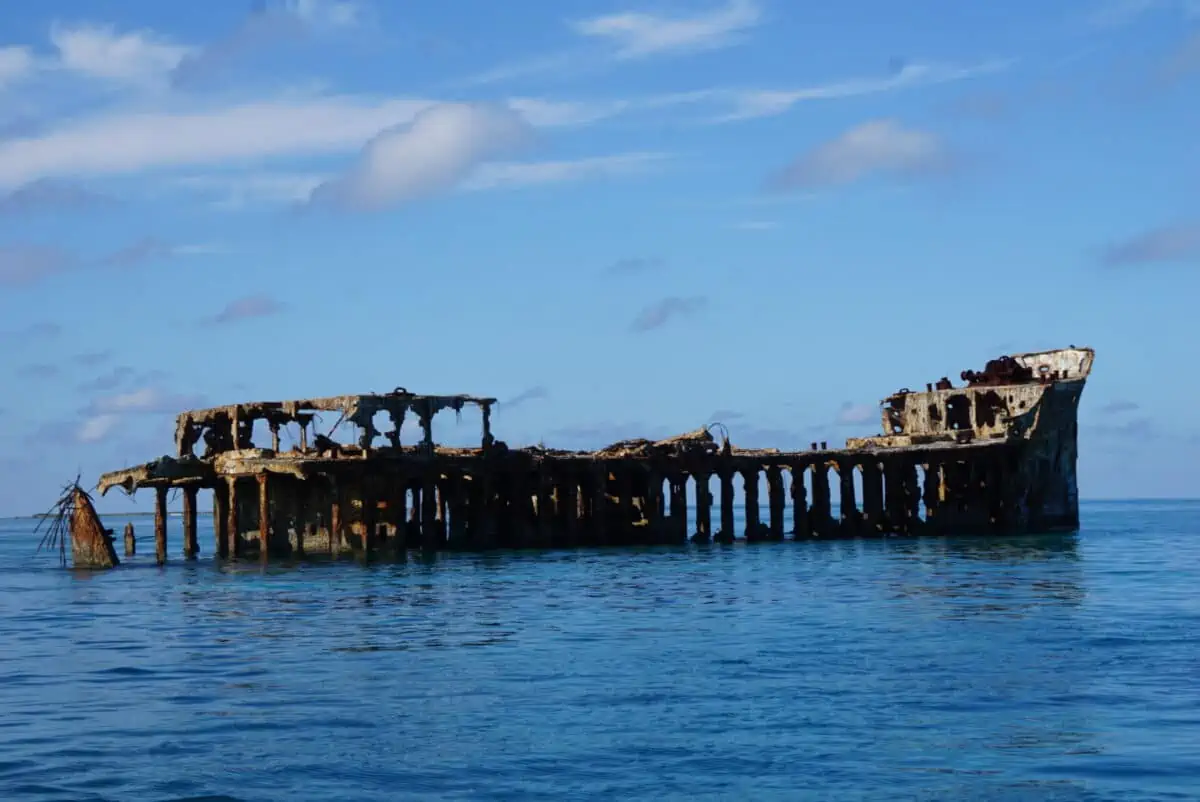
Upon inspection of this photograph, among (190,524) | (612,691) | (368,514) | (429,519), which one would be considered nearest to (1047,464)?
(429,519)

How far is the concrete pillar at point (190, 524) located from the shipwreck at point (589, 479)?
0.08 metres

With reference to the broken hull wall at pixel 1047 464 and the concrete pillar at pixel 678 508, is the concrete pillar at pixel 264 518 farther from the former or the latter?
the broken hull wall at pixel 1047 464

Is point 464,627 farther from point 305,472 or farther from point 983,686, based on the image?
point 305,472

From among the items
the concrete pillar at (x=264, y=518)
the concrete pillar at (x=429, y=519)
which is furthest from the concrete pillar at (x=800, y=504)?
the concrete pillar at (x=264, y=518)

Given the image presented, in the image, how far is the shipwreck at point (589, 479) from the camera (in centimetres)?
5762

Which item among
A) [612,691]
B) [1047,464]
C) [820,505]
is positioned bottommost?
[612,691]

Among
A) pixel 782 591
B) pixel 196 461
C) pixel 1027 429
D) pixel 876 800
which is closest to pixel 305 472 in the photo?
pixel 196 461

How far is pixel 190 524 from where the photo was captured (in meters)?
65.5

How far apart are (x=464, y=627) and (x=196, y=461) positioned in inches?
996

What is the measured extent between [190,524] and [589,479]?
54.9 ft

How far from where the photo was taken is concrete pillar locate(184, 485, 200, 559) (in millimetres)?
62781

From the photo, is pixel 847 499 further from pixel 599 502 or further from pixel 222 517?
pixel 222 517

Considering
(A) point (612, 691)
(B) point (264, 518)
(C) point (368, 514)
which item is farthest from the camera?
(C) point (368, 514)

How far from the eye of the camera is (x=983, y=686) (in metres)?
25.5
